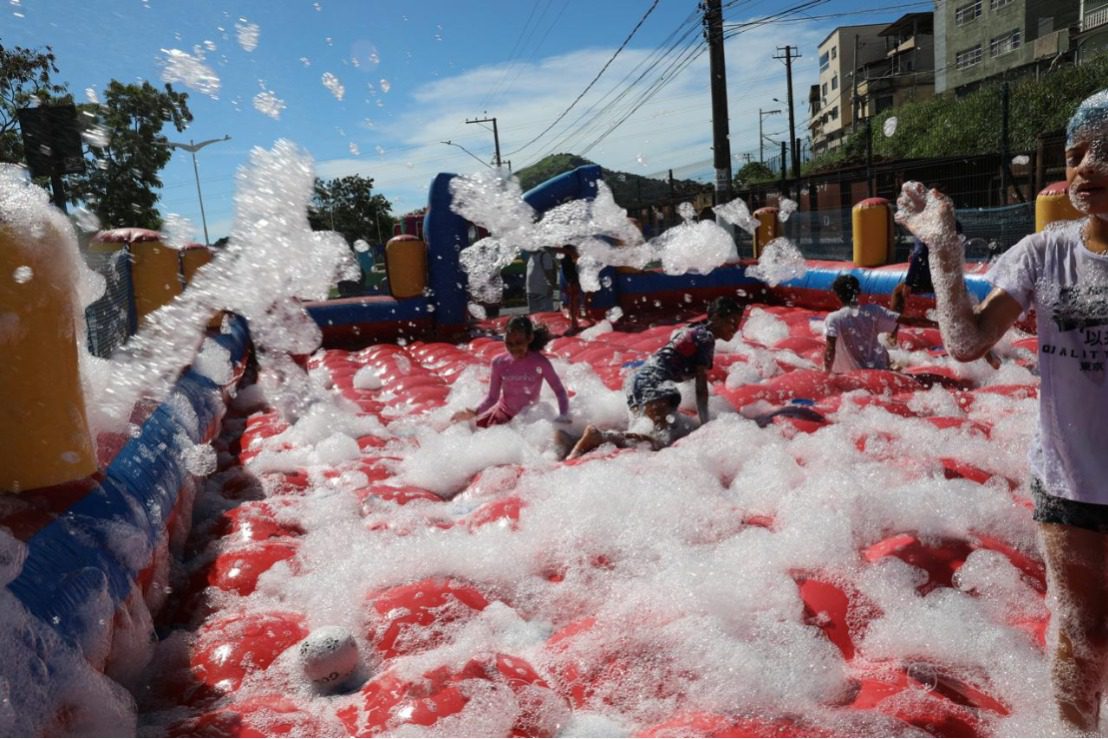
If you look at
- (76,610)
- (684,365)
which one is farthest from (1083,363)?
(684,365)

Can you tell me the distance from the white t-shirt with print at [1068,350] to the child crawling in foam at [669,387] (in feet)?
9.82

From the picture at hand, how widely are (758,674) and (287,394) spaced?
5.76 m

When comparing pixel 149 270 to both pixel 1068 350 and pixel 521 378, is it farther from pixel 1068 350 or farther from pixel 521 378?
pixel 1068 350

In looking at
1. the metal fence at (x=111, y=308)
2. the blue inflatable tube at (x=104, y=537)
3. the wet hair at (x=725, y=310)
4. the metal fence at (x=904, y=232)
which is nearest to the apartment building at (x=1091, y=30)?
the metal fence at (x=904, y=232)

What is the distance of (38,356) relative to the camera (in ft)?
7.98

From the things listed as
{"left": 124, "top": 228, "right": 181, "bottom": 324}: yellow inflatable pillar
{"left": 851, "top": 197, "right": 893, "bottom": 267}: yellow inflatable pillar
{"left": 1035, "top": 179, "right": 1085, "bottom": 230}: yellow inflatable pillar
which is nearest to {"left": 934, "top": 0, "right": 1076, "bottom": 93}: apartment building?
{"left": 851, "top": 197, "right": 893, "bottom": 267}: yellow inflatable pillar

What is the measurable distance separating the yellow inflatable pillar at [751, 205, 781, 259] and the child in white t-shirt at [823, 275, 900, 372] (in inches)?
265

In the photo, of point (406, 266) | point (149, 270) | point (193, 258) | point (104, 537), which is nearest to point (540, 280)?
point (406, 266)

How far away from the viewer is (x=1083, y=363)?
5.67 feet

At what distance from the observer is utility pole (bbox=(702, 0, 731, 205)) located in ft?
40.4

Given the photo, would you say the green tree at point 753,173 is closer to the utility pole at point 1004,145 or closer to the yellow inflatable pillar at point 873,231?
the utility pole at point 1004,145

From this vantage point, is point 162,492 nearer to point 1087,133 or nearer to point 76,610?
point 76,610

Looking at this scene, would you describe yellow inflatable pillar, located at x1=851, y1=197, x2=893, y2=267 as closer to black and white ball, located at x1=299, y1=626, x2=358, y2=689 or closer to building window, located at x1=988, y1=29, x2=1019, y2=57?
black and white ball, located at x1=299, y1=626, x2=358, y2=689

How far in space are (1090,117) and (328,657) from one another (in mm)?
2455
